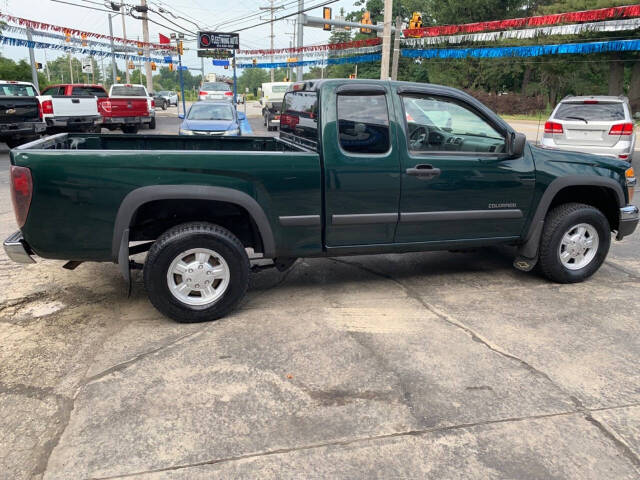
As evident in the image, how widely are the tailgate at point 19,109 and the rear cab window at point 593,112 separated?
13152mm

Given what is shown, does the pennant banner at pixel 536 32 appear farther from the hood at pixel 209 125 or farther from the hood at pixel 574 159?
the hood at pixel 574 159

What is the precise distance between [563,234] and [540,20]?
1713 cm

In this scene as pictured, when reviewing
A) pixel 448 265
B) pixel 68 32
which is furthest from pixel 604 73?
pixel 448 265

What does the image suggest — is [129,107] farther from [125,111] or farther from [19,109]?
[19,109]

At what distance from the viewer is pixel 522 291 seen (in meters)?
4.83

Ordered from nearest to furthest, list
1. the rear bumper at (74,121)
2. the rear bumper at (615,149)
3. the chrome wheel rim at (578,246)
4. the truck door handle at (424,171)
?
the truck door handle at (424,171) → the chrome wheel rim at (578,246) → the rear bumper at (615,149) → the rear bumper at (74,121)

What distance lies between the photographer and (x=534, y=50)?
2014 centimetres

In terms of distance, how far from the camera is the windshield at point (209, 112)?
13.8 meters

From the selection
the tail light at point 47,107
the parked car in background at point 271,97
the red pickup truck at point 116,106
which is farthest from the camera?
the parked car in background at point 271,97

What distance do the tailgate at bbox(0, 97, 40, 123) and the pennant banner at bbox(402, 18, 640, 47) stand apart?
15654 mm

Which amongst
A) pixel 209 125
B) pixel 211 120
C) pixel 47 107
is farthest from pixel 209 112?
pixel 47 107

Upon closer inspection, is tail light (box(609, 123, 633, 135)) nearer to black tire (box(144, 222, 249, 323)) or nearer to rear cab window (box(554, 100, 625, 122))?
rear cab window (box(554, 100, 625, 122))

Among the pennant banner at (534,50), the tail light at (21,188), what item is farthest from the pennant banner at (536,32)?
the tail light at (21,188)

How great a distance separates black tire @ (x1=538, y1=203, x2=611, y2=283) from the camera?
4816 mm
